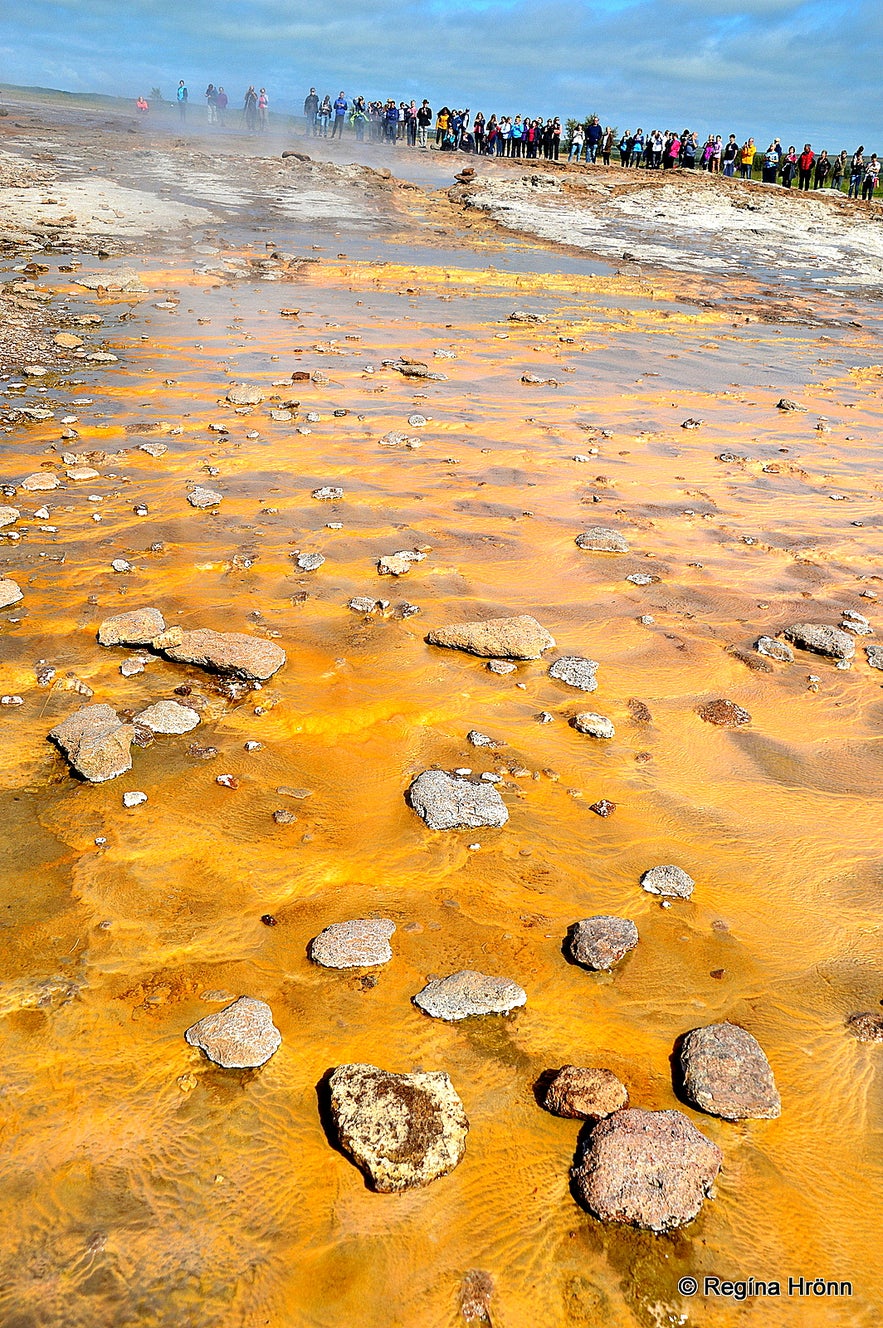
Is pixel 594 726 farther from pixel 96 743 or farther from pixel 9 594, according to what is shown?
pixel 9 594

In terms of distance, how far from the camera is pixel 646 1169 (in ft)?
6.30

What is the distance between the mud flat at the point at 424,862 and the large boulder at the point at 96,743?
2cm

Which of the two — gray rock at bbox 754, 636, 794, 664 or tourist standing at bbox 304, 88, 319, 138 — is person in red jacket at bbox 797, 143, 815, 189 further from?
gray rock at bbox 754, 636, 794, 664

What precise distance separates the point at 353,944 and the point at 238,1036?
16.9 inches

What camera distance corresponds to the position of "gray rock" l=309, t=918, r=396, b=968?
8.14 ft

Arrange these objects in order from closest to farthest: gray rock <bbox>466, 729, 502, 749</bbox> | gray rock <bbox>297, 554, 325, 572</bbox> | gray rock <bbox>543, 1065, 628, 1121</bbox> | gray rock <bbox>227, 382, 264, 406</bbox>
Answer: gray rock <bbox>543, 1065, 628, 1121</bbox> → gray rock <bbox>466, 729, 502, 749</bbox> → gray rock <bbox>297, 554, 325, 572</bbox> → gray rock <bbox>227, 382, 264, 406</bbox>

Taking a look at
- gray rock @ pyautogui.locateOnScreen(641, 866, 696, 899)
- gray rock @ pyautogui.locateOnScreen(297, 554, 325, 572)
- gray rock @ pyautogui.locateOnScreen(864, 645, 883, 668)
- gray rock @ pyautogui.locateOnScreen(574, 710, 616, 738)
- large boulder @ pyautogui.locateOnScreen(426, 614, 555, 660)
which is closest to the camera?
gray rock @ pyautogui.locateOnScreen(641, 866, 696, 899)

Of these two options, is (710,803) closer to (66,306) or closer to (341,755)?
(341,755)

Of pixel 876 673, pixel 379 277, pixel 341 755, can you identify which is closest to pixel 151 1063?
pixel 341 755

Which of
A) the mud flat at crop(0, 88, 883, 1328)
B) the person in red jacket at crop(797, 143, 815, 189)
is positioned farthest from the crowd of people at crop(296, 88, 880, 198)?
the mud flat at crop(0, 88, 883, 1328)

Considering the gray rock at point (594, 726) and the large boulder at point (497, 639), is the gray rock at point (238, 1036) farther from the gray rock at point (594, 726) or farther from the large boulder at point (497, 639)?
the large boulder at point (497, 639)

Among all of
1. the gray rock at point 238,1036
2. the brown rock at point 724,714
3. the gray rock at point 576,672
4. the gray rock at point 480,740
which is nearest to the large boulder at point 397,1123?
the gray rock at point 238,1036

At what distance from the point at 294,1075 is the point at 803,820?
2116 millimetres

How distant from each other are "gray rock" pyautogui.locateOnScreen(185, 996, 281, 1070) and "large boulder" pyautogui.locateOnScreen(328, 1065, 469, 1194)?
213mm
